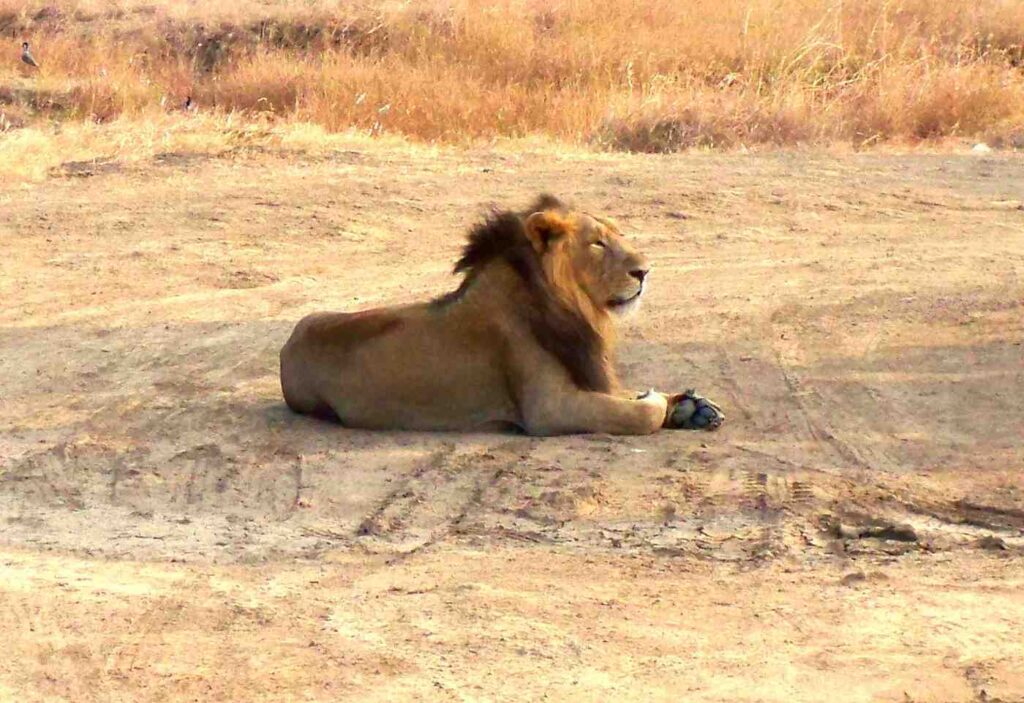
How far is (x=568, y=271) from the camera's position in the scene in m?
7.76

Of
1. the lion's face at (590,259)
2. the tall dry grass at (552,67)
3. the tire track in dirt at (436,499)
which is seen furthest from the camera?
the tall dry grass at (552,67)

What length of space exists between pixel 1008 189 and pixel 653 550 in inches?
294

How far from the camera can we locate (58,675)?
5.07 meters

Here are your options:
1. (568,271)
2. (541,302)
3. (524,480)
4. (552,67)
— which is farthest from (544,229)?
(552,67)

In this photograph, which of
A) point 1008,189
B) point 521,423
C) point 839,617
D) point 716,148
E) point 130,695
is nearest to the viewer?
point 130,695

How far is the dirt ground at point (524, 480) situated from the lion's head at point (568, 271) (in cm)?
52

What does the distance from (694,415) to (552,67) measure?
11.5 meters

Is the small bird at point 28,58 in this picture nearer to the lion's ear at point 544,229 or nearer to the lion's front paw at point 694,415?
the lion's ear at point 544,229

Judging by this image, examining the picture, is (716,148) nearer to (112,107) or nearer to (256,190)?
(256,190)

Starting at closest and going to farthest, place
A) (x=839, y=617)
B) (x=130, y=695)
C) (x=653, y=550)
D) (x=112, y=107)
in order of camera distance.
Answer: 1. (x=130, y=695)
2. (x=839, y=617)
3. (x=653, y=550)
4. (x=112, y=107)

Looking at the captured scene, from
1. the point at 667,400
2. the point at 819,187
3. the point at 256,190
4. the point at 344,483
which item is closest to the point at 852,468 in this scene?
the point at 667,400

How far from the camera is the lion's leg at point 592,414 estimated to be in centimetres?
746

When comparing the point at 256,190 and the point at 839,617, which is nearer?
the point at 839,617

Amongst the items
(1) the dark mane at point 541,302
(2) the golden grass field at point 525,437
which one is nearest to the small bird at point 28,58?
(2) the golden grass field at point 525,437
